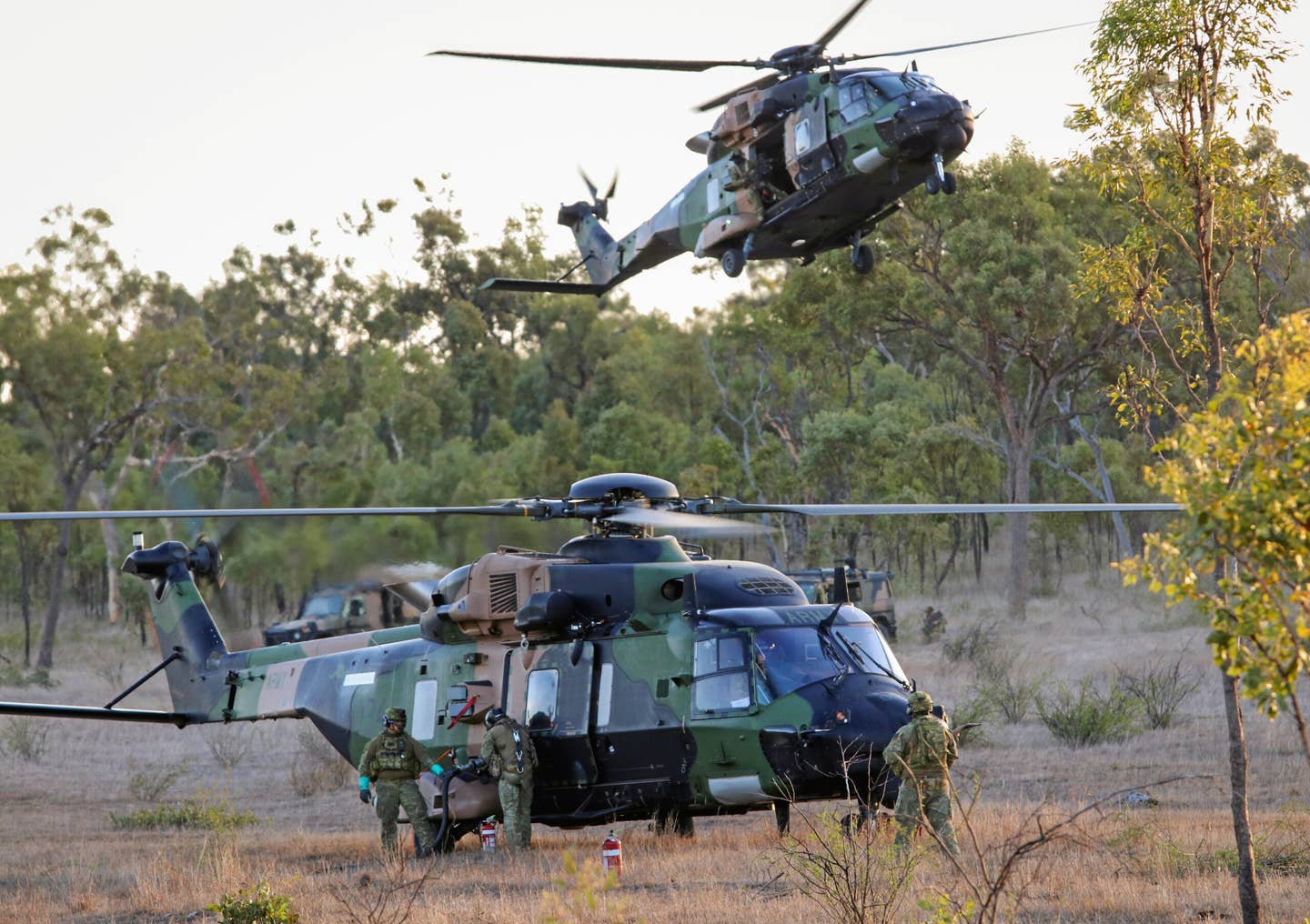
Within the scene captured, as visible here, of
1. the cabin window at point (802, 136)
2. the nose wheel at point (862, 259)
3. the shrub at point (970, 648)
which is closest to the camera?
the cabin window at point (802, 136)

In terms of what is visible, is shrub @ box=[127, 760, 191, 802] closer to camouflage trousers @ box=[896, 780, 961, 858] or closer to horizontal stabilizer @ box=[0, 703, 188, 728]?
horizontal stabilizer @ box=[0, 703, 188, 728]

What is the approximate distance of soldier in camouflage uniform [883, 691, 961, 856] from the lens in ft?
33.1

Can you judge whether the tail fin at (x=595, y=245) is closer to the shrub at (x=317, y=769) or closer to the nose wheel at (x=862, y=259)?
the nose wheel at (x=862, y=259)

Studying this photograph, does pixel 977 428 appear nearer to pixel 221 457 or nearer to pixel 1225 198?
pixel 221 457

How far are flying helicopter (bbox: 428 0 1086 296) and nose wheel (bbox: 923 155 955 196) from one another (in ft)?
0.04

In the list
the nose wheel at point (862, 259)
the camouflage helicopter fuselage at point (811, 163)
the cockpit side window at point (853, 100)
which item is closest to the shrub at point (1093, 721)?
the nose wheel at point (862, 259)

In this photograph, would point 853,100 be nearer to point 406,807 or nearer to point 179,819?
point 406,807

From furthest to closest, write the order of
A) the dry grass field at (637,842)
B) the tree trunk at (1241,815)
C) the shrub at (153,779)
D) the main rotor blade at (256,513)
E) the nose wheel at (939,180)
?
the shrub at (153,779) < the nose wheel at (939,180) < the main rotor blade at (256,513) < the dry grass field at (637,842) < the tree trunk at (1241,815)

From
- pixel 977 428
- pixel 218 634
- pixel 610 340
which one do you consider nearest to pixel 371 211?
pixel 610 340

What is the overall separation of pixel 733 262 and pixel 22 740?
11.5 meters

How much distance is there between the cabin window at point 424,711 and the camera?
1284 centimetres

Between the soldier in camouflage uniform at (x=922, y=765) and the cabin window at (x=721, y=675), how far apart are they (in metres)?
1.27

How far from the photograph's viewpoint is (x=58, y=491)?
42.1 m

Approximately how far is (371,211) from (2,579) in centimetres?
2625
